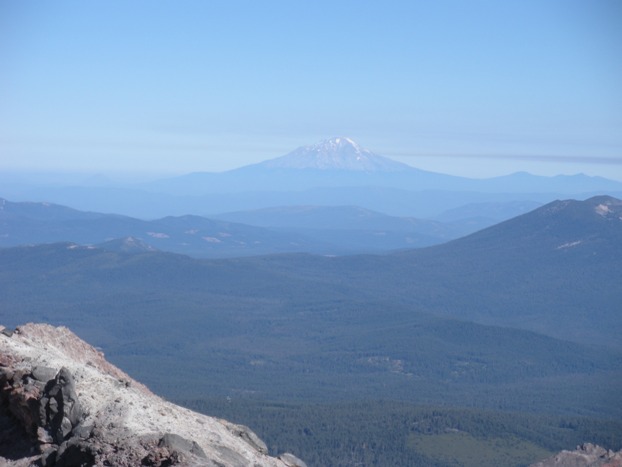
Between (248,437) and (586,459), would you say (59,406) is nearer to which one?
(248,437)

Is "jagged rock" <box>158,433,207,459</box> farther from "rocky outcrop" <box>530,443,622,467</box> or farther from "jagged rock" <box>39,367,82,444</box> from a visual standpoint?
"rocky outcrop" <box>530,443,622,467</box>

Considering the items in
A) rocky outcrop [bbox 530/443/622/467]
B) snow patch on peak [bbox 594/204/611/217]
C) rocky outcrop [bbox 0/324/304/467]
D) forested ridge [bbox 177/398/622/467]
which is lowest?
forested ridge [bbox 177/398/622/467]

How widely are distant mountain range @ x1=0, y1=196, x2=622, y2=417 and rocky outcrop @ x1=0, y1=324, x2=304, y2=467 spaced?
53.3 meters

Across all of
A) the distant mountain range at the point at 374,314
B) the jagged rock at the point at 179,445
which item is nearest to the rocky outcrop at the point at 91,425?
the jagged rock at the point at 179,445

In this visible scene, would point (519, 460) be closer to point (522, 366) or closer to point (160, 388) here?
point (160, 388)

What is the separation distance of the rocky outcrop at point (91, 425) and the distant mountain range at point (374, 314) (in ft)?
175

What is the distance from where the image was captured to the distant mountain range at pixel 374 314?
8375cm

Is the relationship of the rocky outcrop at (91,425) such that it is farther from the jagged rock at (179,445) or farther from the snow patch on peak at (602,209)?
the snow patch on peak at (602,209)

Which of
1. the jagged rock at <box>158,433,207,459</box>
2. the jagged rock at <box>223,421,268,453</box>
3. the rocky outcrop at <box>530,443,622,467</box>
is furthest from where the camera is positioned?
the rocky outcrop at <box>530,443,622,467</box>

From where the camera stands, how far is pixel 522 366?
311ft

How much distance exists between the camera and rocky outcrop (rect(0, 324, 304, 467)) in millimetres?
15227

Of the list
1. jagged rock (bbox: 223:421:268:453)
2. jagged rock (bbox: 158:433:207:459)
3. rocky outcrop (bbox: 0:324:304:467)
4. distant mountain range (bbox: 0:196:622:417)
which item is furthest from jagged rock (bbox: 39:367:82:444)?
distant mountain range (bbox: 0:196:622:417)

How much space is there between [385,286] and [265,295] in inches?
849

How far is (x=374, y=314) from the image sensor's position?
120m
